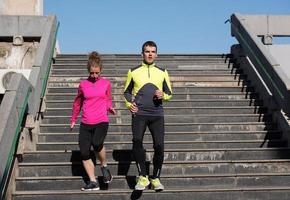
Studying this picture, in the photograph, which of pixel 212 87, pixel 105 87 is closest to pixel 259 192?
pixel 105 87

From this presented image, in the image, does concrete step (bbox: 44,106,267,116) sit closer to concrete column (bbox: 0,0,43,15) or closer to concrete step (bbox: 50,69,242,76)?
concrete step (bbox: 50,69,242,76)

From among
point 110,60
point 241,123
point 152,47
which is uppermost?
point 110,60

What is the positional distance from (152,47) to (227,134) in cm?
313

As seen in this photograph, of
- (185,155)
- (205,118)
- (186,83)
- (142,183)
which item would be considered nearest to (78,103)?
(142,183)

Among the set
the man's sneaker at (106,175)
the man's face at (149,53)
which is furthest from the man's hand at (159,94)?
the man's sneaker at (106,175)

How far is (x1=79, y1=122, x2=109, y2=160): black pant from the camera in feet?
22.6

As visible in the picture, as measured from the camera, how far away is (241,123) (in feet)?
31.7

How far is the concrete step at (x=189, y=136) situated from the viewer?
9031 mm

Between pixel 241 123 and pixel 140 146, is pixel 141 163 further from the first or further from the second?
pixel 241 123

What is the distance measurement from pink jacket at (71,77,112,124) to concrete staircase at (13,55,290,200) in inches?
37.1

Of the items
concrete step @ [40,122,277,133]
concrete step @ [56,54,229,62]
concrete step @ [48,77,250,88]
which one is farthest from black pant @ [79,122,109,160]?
concrete step @ [56,54,229,62]

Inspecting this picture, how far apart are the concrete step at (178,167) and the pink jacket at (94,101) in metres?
0.97

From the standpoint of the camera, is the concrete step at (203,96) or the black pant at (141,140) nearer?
the black pant at (141,140)

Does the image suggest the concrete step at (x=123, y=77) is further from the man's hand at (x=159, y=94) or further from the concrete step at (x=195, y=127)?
the man's hand at (x=159, y=94)
